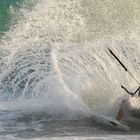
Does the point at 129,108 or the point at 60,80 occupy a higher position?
the point at 60,80

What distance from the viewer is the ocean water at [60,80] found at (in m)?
9.63

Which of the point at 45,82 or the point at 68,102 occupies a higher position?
the point at 45,82

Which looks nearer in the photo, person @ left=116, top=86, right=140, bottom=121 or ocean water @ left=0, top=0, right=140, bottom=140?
ocean water @ left=0, top=0, right=140, bottom=140

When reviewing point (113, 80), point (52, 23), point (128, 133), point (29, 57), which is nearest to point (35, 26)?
point (52, 23)

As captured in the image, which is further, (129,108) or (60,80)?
(60,80)

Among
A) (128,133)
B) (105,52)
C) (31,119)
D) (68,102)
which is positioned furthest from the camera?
(105,52)

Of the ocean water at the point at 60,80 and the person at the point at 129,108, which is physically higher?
the ocean water at the point at 60,80

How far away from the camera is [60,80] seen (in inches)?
451

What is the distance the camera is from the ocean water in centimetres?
963

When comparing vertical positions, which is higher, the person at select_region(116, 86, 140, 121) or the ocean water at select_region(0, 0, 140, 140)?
the ocean water at select_region(0, 0, 140, 140)

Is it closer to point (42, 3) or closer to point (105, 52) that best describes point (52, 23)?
point (42, 3)

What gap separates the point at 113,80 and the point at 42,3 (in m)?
4.95

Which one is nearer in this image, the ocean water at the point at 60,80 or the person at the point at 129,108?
the ocean water at the point at 60,80

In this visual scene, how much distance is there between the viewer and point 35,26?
1439 centimetres
